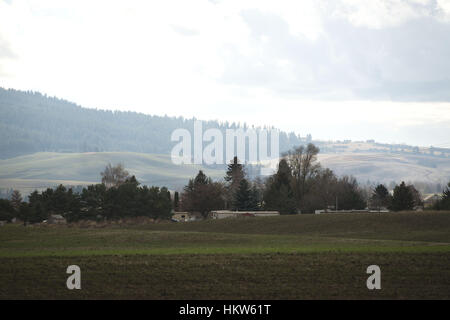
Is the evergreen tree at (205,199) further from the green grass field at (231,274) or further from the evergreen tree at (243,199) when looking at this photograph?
the green grass field at (231,274)

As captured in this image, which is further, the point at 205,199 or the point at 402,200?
the point at 205,199

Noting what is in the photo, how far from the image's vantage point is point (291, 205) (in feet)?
352

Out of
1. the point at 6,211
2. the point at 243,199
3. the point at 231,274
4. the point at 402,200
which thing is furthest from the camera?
the point at 243,199

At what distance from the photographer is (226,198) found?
4791 inches

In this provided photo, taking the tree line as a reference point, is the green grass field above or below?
below

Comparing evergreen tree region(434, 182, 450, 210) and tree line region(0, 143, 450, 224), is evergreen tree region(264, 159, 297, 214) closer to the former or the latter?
tree line region(0, 143, 450, 224)

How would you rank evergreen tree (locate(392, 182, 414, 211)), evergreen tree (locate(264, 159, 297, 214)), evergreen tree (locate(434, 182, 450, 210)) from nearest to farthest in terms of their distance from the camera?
evergreen tree (locate(434, 182, 450, 210)) < evergreen tree (locate(392, 182, 414, 211)) < evergreen tree (locate(264, 159, 297, 214))

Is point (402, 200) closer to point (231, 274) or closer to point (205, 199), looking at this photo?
point (205, 199)

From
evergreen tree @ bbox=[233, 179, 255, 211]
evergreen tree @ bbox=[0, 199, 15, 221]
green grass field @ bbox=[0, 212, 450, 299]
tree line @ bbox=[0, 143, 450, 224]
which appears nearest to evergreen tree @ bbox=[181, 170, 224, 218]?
tree line @ bbox=[0, 143, 450, 224]

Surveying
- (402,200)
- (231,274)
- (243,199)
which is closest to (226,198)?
(243,199)

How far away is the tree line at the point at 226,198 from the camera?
318ft

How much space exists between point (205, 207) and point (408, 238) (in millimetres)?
61326

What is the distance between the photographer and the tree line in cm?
9688

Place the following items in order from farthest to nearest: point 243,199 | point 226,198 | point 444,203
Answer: point 226,198 < point 243,199 < point 444,203
